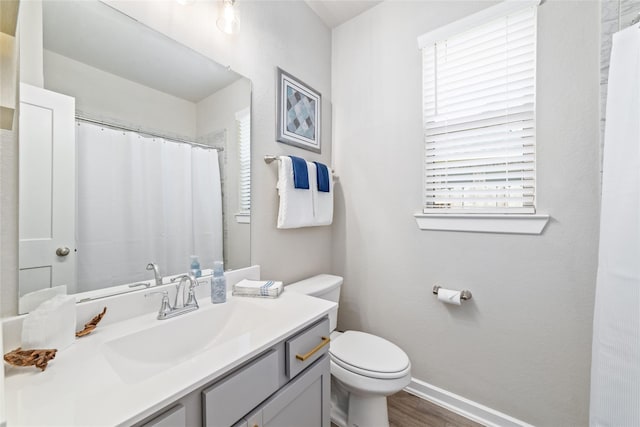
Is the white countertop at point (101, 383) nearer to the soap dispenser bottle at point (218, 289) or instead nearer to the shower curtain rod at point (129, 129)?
the soap dispenser bottle at point (218, 289)

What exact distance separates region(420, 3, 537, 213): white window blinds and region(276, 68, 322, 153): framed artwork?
72 cm

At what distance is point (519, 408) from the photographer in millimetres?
1381

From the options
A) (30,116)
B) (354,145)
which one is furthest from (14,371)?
(354,145)

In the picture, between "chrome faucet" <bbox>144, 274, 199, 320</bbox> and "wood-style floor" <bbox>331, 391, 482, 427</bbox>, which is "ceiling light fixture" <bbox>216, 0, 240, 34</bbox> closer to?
"chrome faucet" <bbox>144, 274, 199, 320</bbox>

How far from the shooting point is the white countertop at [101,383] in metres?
0.52

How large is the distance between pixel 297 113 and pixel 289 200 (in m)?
0.60

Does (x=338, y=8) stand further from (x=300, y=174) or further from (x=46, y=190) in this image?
(x=46, y=190)

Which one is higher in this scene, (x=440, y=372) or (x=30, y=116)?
(x=30, y=116)

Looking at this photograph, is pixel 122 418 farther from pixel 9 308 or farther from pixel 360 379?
pixel 360 379

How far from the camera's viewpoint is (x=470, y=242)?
1503 mm

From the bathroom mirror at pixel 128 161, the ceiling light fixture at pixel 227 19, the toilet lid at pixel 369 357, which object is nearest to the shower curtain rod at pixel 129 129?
the bathroom mirror at pixel 128 161

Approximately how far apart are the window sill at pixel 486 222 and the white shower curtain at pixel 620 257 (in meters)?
0.29

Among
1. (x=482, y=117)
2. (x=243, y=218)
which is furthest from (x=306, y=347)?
(x=482, y=117)

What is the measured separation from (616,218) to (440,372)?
3.94 ft
